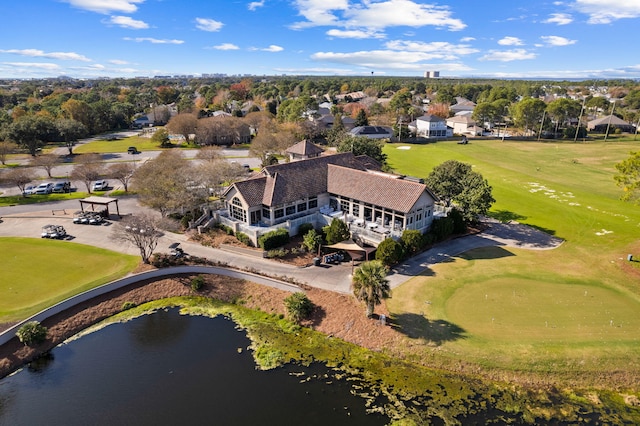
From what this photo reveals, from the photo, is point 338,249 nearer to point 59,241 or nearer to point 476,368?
point 476,368

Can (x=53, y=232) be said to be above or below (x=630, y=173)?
below

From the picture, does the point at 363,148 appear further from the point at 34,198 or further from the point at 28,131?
the point at 28,131

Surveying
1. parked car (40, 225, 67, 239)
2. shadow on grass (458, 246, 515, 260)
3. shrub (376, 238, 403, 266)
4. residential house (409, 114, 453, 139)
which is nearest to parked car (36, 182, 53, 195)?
parked car (40, 225, 67, 239)

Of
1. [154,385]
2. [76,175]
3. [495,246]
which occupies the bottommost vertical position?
[154,385]

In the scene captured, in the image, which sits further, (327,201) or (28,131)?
(28,131)

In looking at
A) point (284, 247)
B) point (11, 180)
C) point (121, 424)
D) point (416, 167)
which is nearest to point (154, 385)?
point (121, 424)

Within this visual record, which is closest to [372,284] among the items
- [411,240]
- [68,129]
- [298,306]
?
[298,306]
